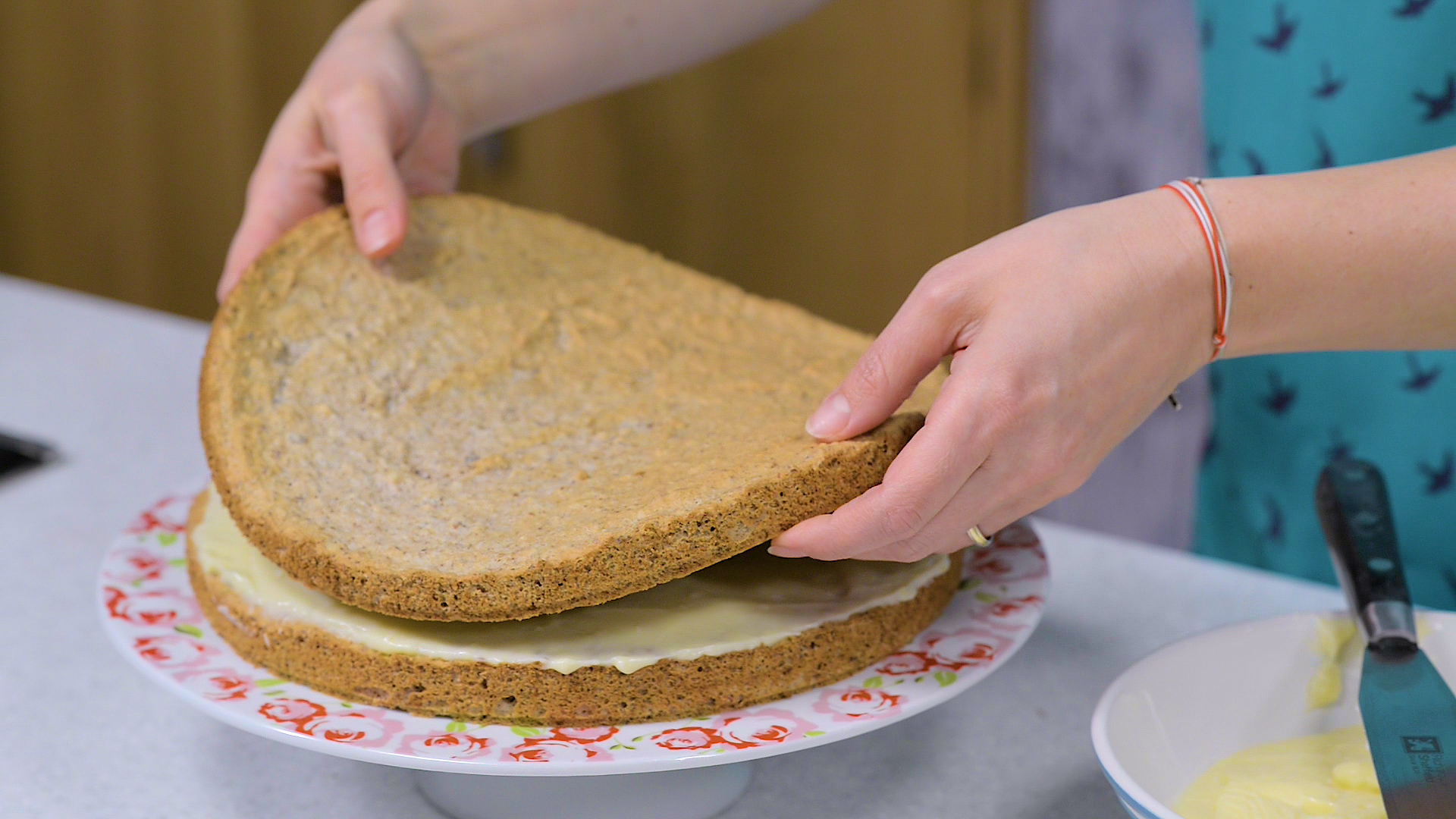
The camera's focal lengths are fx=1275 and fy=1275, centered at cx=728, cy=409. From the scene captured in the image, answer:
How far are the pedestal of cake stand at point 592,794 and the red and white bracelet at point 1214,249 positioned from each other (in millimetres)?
484

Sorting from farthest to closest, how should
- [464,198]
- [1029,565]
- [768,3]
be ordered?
[768,3] < [464,198] < [1029,565]

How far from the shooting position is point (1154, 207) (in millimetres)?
887

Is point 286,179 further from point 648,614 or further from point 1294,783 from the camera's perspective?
point 1294,783

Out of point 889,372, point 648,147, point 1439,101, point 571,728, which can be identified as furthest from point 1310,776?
point 648,147

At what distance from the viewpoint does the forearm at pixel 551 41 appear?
1.49m

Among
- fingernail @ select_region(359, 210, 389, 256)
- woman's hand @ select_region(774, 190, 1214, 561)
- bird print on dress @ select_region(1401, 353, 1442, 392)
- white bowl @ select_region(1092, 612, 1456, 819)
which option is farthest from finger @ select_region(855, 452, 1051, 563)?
bird print on dress @ select_region(1401, 353, 1442, 392)

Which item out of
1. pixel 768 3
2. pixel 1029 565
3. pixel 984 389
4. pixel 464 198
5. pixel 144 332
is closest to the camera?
pixel 984 389

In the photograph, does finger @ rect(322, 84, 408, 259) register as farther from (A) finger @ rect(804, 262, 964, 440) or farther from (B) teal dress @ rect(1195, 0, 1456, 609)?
(B) teal dress @ rect(1195, 0, 1456, 609)

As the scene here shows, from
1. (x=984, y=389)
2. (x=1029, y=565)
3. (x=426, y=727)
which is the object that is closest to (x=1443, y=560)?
(x=1029, y=565)

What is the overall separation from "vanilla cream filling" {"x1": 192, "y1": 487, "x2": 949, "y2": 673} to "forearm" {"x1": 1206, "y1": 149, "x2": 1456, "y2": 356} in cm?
32

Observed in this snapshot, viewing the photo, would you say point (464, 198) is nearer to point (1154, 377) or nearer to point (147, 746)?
point (147, 746)

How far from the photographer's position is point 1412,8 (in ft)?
4.56

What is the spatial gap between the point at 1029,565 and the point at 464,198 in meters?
0.74

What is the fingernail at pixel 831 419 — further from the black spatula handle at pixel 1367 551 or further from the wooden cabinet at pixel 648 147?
the wooden cabinet at pixel 648 147
